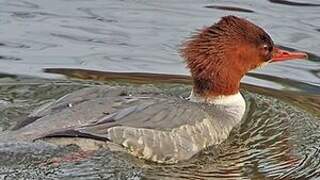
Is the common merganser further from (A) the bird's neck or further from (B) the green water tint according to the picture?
(B) the green water tint

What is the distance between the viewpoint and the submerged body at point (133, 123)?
7172 millimetres

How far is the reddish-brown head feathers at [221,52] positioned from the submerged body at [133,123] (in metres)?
A: 0.29

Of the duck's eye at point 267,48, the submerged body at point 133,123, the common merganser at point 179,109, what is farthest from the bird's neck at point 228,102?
the duck's eye at point 267,48

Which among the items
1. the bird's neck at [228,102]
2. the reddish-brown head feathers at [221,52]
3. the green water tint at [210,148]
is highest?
the reddish-brown head feathers at [221,52]

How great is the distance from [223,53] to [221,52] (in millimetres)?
19

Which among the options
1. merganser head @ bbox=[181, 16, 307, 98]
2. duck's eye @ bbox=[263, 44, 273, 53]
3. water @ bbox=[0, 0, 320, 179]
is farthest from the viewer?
duck's eye @ bbox=[263, 44, 273, 53]

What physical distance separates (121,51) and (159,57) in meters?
0.36

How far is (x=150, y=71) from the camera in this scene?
360 inches

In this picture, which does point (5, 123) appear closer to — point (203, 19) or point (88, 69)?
point (88, 69)

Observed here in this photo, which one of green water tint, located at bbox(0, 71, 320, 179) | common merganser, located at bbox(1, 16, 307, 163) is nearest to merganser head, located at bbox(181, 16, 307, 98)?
common merganser, located at bbox(1, 16, 307, 163)

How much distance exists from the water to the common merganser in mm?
116

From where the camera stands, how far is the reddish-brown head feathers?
7922 millimetres

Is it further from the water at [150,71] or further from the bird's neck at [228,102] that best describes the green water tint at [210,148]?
the bird's neck at [228,102]

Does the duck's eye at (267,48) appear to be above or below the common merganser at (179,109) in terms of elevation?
above
